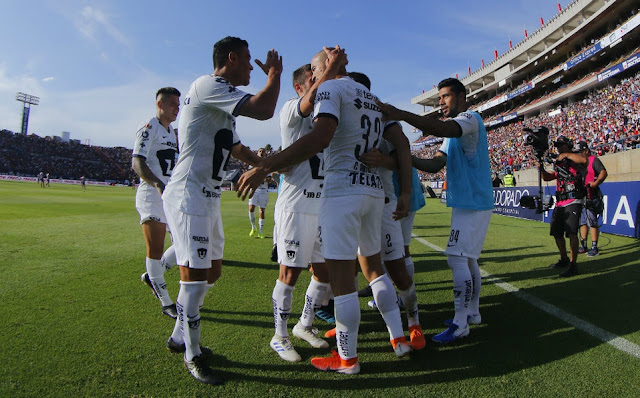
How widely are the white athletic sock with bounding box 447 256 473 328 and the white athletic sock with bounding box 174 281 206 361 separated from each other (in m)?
2.32

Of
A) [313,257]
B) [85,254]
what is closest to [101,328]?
[313,257]

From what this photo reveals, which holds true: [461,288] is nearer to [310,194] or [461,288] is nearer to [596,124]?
[310,194]

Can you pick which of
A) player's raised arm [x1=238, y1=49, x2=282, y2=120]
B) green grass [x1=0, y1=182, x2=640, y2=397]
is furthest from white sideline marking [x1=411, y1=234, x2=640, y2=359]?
player's raised arm [x1=238, y1=49, x2=282, y2=120]

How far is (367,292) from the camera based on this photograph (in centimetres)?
512

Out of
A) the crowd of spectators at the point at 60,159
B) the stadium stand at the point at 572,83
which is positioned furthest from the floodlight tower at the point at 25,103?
the stadium stand at the point at 572,83

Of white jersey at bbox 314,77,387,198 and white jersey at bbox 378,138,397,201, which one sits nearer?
white jersey at bbox 314,77,387,198

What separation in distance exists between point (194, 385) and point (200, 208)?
4.19ft

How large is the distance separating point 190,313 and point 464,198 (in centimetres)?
273

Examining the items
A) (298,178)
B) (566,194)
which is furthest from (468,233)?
(566,194)

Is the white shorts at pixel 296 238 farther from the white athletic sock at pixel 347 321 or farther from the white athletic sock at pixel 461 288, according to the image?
the white athletic sock at pixel 461 288

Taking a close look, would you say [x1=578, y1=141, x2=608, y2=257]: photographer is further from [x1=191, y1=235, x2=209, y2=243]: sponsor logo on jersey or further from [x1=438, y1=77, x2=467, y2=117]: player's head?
[x1=191, y1=235, x2=209, y2=243]: sponsor logo on jersey

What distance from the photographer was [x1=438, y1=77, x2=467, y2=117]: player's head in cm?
389

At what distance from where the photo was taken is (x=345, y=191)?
2705 mm

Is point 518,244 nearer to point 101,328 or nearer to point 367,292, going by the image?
point 367,292
